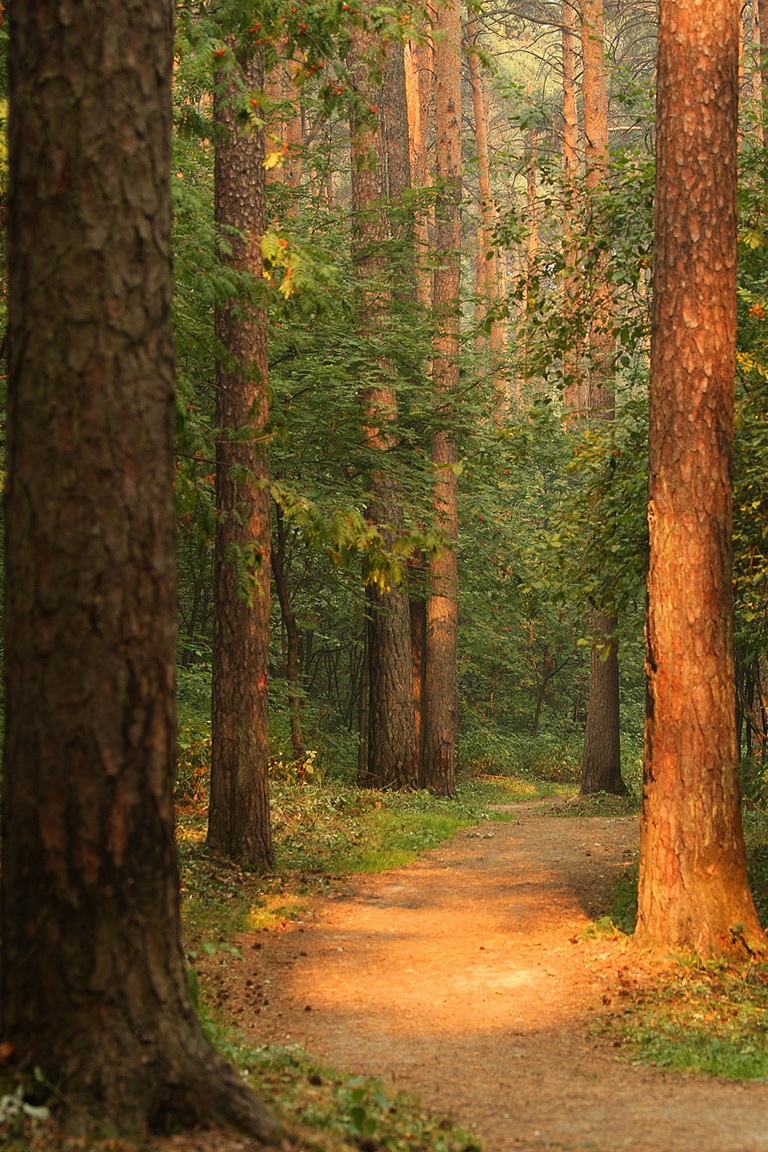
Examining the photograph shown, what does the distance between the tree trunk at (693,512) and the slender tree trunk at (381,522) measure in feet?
30.0

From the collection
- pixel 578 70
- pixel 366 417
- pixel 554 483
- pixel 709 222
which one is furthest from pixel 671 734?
pixel 578 70

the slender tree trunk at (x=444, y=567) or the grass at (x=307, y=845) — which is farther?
the slender tree trunk at (x=444, y=567)

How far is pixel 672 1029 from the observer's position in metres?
6.98

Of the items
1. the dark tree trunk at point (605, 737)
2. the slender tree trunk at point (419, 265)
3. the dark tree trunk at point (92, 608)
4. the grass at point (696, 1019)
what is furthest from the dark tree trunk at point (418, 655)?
the dark tree trunk at point (92, 608)

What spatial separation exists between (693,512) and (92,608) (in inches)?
223

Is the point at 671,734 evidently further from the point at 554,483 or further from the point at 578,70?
the point at 578,70

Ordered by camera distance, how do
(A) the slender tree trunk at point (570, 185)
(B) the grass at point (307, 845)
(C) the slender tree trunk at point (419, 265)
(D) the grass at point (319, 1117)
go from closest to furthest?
(D) the grass at point (319, 1117)
(B) the grass at point (307, 845)
(A) the slender tree trunk at point (570, 185)
(C) the slender tree trunk at point (419, 265)

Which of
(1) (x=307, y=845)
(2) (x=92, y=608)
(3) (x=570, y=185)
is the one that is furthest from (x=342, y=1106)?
(3) (x=570, y=185)

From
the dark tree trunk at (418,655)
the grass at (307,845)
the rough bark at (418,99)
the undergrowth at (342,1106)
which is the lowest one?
the grass at (307,845)

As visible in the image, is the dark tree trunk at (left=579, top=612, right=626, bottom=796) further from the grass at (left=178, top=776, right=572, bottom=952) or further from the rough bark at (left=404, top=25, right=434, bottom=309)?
the rough bark at (left=404, top=25, right=434, bottom=309)

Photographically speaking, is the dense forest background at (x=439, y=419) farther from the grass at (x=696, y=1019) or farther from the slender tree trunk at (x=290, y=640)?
the grass at (x=696, y=1019)

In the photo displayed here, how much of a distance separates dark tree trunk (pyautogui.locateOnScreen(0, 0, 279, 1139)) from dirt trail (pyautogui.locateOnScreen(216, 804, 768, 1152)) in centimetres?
187

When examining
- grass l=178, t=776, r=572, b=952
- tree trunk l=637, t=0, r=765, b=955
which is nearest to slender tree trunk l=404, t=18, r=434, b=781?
tree trunk l=637, t=0, r=765, b=955

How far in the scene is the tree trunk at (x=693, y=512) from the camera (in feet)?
26.8
